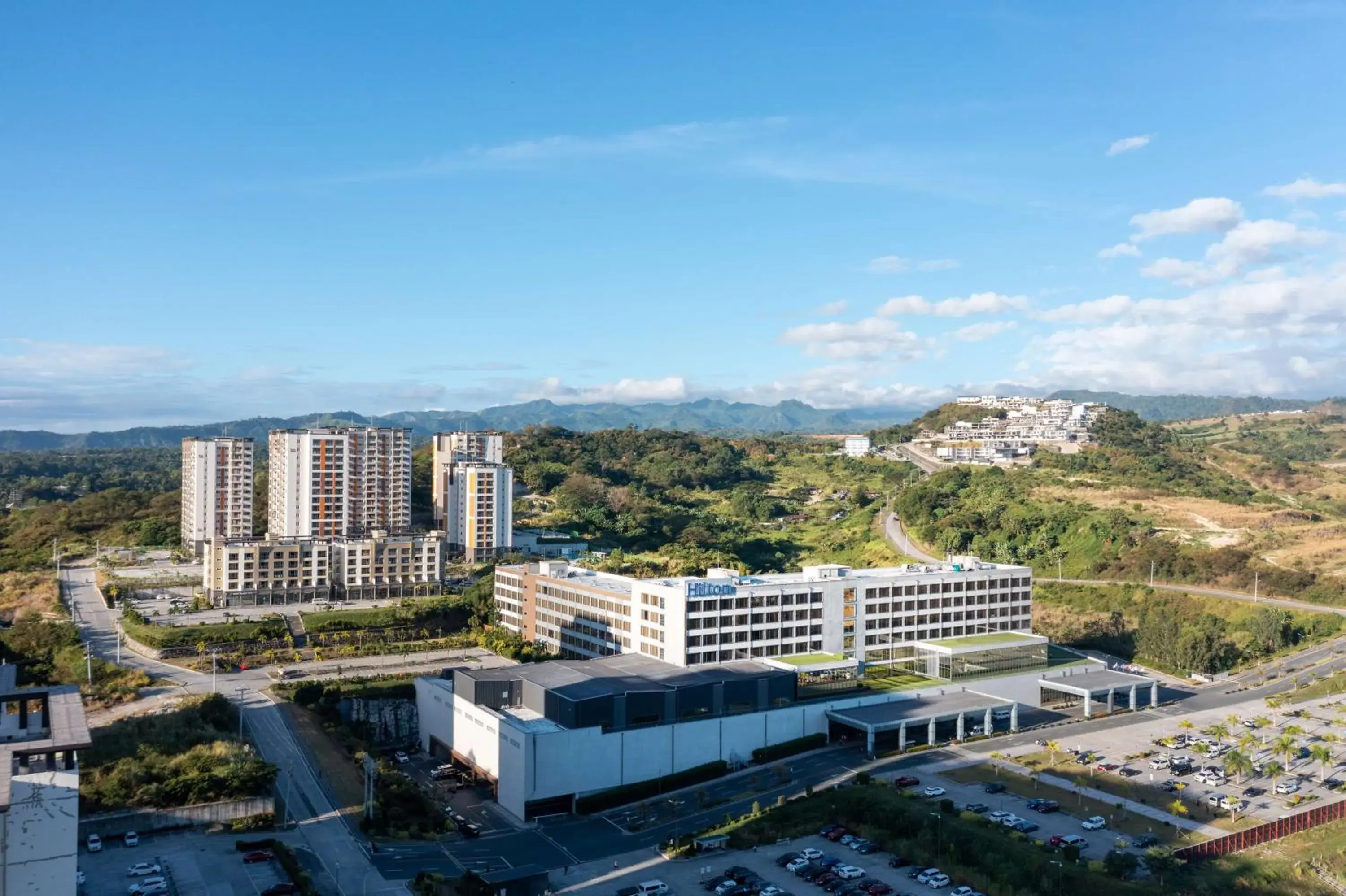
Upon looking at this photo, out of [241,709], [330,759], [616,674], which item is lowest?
[330,759]

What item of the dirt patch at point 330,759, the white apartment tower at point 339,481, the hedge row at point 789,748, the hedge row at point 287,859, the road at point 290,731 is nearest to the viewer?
the hedge row at point 287,859

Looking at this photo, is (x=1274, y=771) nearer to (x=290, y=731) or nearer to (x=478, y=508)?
(x=290, y=731)

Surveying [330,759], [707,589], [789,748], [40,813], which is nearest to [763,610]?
[707,589]

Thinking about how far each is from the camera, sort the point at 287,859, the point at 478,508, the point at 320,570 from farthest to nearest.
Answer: the point at 478,508, the point at 320,570, the point at 287,859

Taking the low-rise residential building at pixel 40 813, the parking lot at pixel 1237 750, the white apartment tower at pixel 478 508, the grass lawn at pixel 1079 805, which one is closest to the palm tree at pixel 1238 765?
the parking lot at pixel 1237 750

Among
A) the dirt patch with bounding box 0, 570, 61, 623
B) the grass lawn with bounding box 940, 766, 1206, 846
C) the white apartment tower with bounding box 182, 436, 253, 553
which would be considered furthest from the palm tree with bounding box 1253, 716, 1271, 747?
the white apartment tower with bounding box 182, 436, 253, 553

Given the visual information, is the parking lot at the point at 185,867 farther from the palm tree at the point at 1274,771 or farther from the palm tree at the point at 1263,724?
the palm tree at the point at 1263,724
